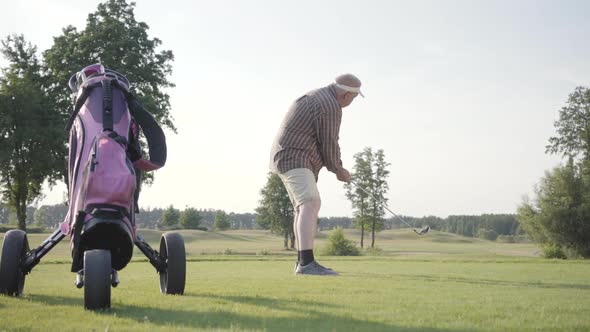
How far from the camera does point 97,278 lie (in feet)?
13.1

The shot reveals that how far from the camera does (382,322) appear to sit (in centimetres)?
372

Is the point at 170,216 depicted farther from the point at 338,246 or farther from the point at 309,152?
the point at 309,152

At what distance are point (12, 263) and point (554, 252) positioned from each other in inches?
1488

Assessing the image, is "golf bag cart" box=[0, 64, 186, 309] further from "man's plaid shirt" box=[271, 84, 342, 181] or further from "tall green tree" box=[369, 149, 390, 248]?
"tall green tree" box=[369, 149, 390, 248]

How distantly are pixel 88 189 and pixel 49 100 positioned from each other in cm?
2882

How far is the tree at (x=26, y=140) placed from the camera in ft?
92.5

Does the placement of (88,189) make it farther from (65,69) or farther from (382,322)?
(65,69)

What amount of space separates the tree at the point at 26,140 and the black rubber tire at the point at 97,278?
26179 mm

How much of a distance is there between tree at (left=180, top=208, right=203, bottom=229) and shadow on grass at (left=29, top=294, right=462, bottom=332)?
11868 centimetres

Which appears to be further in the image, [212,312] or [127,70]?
[127,70]

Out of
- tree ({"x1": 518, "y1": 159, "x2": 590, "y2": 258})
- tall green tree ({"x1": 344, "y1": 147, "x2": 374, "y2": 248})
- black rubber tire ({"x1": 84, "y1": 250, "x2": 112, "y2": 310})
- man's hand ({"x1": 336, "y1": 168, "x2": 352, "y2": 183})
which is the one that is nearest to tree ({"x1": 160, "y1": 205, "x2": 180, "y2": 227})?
tall green tree ({"x1": 344, "y1": 147, "x2": 374, "y2": 248})

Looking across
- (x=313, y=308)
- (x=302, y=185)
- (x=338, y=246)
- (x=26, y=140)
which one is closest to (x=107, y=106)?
(x=313, y=308)

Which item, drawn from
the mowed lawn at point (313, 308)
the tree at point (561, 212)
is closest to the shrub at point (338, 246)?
the tree at point (561, 212)

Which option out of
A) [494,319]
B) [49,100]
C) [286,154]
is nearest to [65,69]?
[49,100]
